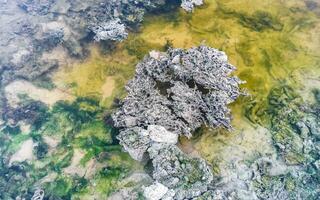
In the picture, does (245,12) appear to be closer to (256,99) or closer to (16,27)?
(256,99)

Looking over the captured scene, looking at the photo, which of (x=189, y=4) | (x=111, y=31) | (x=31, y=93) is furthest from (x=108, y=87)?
(x=189, y=4)

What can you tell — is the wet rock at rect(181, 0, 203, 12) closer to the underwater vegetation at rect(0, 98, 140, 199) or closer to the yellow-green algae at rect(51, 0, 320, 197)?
the yellow-green algae at rect(51, 0, 320, 197)

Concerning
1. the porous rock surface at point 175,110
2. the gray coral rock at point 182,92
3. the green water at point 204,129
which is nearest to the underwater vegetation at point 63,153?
the green water at point 204,129

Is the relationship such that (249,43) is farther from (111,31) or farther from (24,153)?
(24,153)

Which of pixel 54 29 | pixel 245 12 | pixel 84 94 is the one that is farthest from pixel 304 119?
pixel 54 29

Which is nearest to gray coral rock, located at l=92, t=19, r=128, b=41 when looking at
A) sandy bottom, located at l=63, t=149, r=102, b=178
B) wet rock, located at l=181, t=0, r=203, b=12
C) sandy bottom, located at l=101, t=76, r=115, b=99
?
sandy bottom, located at l=101, t=76, r=115, b=99

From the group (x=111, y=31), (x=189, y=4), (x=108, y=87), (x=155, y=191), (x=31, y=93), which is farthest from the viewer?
(x=189, y=4)

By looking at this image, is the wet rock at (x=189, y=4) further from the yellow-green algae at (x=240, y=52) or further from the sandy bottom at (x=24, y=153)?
the sandy bottom at (x=24, y=153)
